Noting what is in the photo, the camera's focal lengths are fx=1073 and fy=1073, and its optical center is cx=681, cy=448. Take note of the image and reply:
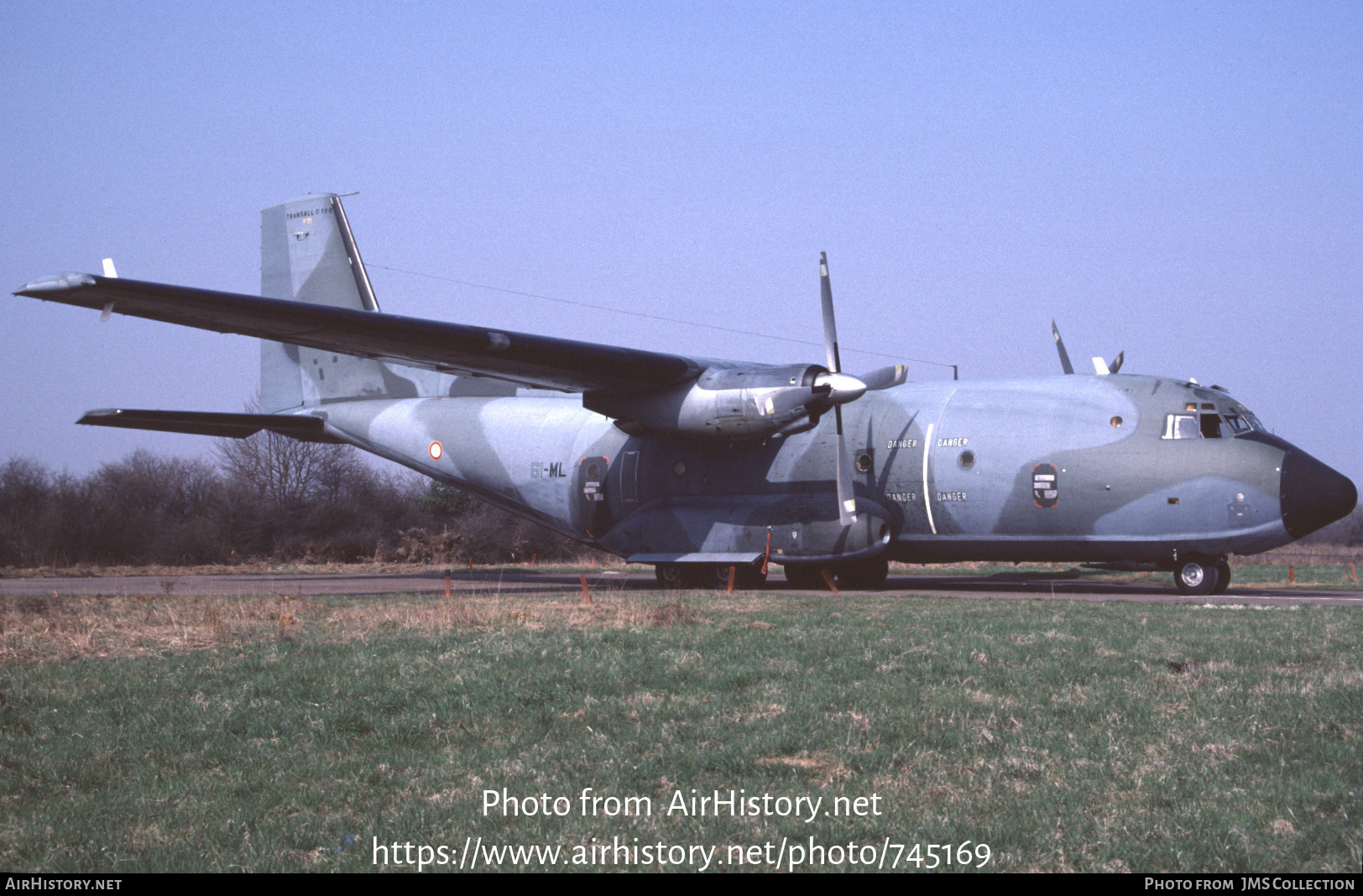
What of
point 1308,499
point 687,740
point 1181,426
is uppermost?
point 1181,426

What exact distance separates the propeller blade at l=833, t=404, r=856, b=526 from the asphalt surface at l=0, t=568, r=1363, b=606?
5.38 ft

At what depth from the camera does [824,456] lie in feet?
65.6

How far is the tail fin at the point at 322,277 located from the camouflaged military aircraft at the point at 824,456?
3026 millimetres

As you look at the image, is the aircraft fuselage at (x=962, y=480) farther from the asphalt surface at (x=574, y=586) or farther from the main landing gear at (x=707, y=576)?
the asphalt surface at (x=574, y=586)

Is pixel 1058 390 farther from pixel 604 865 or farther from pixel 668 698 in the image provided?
pixel 604 865

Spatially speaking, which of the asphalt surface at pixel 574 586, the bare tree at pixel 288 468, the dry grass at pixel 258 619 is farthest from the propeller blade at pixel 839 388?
the bare tree at pixel 288 468

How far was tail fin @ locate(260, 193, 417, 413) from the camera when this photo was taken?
82.2 ft

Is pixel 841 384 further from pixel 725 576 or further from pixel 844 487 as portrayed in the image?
pixel 725 576

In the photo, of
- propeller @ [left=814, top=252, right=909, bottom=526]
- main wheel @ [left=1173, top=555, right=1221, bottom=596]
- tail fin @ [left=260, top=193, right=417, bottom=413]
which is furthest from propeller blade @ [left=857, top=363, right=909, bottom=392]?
tail fin @ [left=260, top=193, right=417, bottom=413]

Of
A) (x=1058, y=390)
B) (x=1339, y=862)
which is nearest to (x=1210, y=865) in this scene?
(x=1339, y=862)

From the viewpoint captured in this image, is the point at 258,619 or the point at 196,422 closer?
the point at 258,619

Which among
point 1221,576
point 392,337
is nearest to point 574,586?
point 392,337

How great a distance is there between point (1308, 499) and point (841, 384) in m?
7.62

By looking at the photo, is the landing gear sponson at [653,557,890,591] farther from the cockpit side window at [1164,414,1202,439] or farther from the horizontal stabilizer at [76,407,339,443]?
the horizontal stabilizer at [76,407,339,443]
